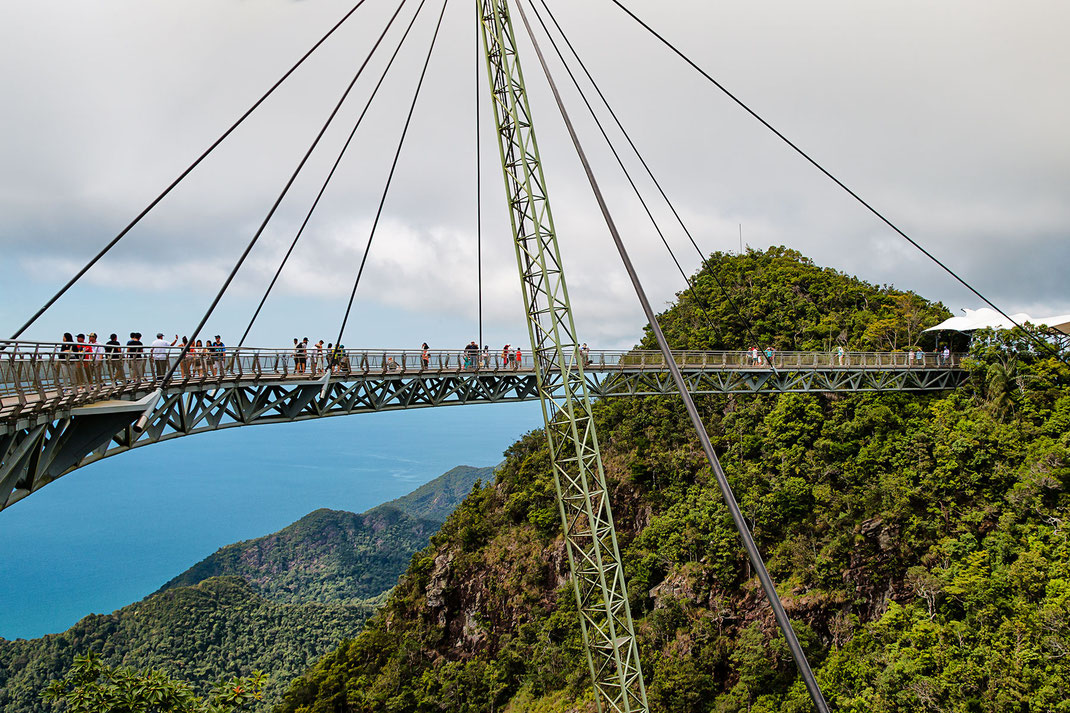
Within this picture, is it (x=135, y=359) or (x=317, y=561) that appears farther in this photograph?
(x=317, y=561)

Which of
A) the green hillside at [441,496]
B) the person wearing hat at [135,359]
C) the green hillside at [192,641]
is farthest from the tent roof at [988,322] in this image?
the green hillside at [441,496]

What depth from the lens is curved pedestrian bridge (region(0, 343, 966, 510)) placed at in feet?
26.1

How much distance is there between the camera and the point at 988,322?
26734 mm

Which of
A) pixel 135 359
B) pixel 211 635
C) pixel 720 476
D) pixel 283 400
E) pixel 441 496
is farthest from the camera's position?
pixel 441 496

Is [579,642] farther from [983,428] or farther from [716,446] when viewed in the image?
[983,428]

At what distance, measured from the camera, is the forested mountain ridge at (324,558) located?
7762cm

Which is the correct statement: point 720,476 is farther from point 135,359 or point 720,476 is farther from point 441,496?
point 441,496

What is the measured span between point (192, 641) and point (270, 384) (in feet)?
149

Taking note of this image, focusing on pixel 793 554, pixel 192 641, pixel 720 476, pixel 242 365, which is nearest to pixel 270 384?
pixel 242 365

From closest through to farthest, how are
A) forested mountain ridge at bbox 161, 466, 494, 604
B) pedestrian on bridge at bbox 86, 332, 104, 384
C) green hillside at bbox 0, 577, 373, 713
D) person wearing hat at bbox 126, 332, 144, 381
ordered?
pedestrian on bridge at bbox 86, 332, 104, 384, person wearing hat at bbox 126, 332, 144, 381, green hillside at bbox 0, 577, 373, 713, forested mountain ridge at bbox 161, 466, 494, 604

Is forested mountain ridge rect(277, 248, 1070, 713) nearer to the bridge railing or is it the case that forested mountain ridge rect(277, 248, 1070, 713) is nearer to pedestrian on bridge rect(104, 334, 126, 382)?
the bridge railing

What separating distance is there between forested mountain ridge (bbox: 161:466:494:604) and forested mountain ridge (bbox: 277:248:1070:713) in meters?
48.8

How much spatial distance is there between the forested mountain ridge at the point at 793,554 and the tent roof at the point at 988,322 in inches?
63.0

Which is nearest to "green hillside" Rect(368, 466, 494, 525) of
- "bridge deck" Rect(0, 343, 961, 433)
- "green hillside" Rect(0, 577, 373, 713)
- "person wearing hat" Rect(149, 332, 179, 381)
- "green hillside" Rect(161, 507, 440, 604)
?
"green hillside" Rect(161, 507, 440, 604)
